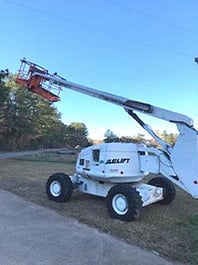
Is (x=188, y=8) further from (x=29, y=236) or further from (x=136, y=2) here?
(x=29, y=236)

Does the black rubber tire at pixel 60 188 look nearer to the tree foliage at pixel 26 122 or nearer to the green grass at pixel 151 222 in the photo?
the green grass at pixel 151 222

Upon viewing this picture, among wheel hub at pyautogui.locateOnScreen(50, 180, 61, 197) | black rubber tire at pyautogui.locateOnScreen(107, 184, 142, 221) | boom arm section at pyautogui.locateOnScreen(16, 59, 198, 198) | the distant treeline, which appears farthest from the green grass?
the distant treeline

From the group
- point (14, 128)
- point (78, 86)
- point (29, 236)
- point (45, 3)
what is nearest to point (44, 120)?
point (14, 128)

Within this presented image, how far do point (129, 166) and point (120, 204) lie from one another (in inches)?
38.9

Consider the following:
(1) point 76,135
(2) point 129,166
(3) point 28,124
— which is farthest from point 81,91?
(1) point 76,135

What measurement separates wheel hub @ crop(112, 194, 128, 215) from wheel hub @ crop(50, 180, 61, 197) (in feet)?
6.03

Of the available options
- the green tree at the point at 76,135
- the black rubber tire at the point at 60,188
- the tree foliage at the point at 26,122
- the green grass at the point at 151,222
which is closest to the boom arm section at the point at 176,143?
the green grass at the point at 151,222

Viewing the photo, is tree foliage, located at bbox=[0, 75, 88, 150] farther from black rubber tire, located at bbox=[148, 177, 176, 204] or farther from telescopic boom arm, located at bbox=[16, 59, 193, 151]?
black rubber tire, located at bbox=[148, 177, 176, 204]

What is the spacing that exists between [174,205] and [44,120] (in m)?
37.6

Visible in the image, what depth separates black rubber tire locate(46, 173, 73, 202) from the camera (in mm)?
7625

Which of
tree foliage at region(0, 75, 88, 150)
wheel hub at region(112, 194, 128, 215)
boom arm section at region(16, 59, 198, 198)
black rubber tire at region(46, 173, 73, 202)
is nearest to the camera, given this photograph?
boom arm section at region(16, 59, 198, 198)

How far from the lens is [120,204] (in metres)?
6.39

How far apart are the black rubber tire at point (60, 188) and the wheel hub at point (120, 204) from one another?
159 cm

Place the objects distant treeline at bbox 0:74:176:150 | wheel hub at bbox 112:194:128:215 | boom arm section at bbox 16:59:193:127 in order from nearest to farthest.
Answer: wheel hub at bbox 112:194:128:215
boom arm section at bbox 16:59:193:127
distant treeline at bbox 0:74:176:150
